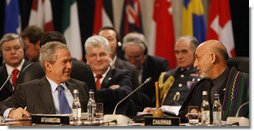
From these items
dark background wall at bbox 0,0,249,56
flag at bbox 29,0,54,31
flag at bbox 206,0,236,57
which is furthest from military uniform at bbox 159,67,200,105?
flag at bbox 29,0,54,31

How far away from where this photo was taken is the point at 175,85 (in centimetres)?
664

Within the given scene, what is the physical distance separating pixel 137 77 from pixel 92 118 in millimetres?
403

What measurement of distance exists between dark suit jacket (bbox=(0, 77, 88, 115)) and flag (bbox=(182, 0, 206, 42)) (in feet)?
2.41

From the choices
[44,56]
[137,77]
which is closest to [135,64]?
[137,77]

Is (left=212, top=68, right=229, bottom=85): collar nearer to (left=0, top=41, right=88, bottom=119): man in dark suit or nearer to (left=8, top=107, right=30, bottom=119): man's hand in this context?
(left=0, top=41, right=88, bottom=119): man in dark suit

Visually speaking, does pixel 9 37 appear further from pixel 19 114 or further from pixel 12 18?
pixel 19 114

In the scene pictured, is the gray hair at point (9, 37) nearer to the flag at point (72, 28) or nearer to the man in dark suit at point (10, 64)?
the man in dark suit at point (10, 64)

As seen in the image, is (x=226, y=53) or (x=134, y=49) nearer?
(x=226, y=53)

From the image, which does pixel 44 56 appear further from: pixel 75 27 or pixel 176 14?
pixel 176 14

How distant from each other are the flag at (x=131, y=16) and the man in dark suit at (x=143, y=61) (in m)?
0.05

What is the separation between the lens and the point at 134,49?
682 centimetres

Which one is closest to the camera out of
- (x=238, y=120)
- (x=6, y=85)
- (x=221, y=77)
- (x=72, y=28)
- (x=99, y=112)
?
(x=238, y=120)

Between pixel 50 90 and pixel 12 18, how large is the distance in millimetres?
522

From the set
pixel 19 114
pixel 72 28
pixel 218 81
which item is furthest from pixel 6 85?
pixel 218 81
